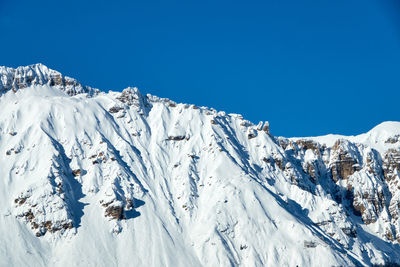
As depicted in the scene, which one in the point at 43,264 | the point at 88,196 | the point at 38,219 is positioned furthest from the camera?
the point at 88,196

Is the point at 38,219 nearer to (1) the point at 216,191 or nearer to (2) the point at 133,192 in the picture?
(2) the point at 133,192

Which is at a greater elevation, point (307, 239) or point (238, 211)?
point (238, 211)

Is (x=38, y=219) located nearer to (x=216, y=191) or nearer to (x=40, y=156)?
(x=40, y=156)

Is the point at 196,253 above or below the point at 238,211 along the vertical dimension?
below

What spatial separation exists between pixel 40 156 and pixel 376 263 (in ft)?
411

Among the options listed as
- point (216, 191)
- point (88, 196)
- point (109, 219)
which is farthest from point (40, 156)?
point (216, 191)

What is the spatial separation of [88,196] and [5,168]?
31.7m

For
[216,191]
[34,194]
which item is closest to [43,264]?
[34,194]

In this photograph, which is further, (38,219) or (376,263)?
(376,263)

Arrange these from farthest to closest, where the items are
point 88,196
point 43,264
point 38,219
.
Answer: point 88,196, point 38,219, point 43,264

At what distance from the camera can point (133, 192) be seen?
7554 inches

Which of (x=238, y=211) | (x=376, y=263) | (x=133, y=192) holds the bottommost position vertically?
(x=376, y=263)

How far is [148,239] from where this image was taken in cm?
17475

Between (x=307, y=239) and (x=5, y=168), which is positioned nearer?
(x=307, y=239)
